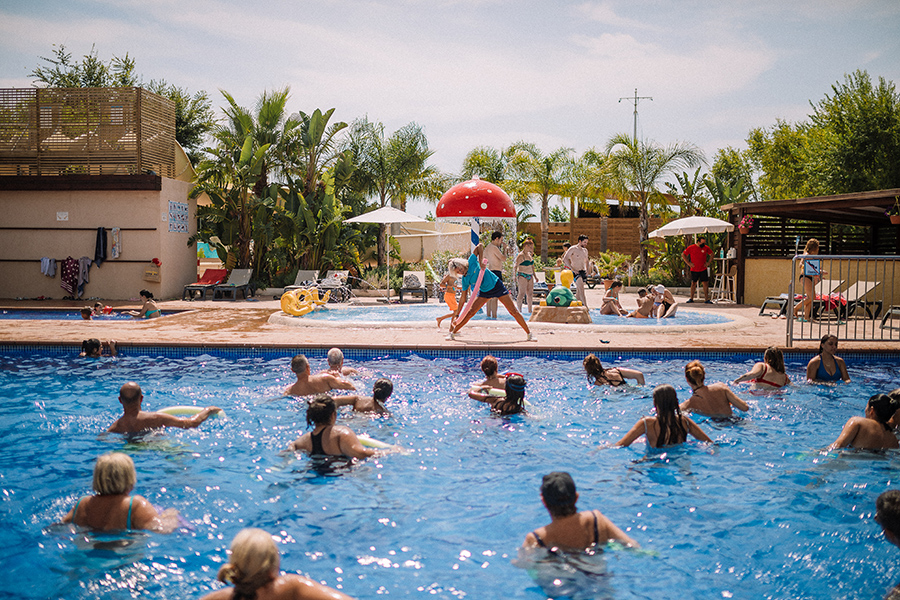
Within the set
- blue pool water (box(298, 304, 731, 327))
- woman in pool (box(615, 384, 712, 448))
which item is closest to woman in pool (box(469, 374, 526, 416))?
woman in pool (box(615, 384, 712, 448))

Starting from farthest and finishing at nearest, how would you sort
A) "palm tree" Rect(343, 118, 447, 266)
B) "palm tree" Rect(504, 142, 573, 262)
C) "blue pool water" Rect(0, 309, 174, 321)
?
1. "palm tree" Rect(504, 142, 573, 262)
2. "palm tree" Rect(343, 118, 447, 266)
3. "blue pool water" Rect(0, 309, 174, 321)

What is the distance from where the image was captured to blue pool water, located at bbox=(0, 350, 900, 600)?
3865 millimetres

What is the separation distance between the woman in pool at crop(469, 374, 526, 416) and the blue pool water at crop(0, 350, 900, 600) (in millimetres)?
150

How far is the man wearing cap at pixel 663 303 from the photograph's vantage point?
1502 centimetres

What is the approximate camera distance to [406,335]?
11.3m

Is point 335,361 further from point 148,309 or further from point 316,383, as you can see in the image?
point 148,309

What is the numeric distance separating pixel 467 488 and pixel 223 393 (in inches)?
166

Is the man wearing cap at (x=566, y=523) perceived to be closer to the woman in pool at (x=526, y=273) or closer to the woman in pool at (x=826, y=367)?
the woman in pool at (x=826, y=367)

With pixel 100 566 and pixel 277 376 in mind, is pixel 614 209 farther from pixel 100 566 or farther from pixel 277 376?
pixel 100 566

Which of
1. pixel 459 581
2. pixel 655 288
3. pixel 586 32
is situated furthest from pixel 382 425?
pixel 586 32

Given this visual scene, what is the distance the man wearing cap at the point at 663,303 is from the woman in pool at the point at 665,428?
30.8ft

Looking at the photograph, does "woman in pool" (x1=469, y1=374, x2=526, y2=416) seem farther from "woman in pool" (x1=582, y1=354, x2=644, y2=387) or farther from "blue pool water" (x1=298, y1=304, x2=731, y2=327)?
"blue pool water" (x1=298, y1=304, x2=731, y2=327)

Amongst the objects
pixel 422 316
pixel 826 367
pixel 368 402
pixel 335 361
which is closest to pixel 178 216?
pixel 422 316

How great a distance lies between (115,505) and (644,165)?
2668 centimetres
